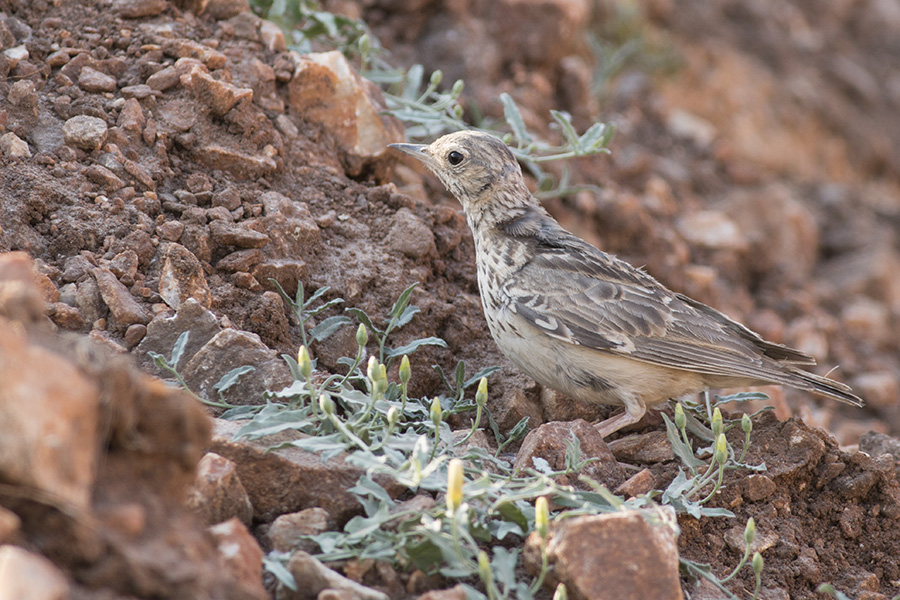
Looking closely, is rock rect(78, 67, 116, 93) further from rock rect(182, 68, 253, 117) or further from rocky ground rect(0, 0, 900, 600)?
rock rect(182, 68, 253, 117)

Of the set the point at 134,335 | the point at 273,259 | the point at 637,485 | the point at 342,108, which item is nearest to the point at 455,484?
the point at 637,485

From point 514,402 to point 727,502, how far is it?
1.15 m

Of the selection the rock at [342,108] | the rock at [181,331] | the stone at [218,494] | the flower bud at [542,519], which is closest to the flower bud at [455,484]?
the flower bud at [542,519]

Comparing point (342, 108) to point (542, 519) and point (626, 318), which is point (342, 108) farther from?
point (542, 519)

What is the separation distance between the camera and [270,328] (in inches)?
172

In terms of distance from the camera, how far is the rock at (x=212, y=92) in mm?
4859

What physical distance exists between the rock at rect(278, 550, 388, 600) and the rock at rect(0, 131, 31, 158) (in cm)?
264

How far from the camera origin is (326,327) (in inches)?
173

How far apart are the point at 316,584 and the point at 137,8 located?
150 inches

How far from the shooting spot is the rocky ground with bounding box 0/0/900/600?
2453 mm

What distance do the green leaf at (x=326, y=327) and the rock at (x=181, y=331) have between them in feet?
→ 1.73

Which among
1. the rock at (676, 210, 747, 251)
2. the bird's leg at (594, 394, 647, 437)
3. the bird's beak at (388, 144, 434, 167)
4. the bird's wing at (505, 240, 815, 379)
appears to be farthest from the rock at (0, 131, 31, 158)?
the rock at (676, 210, 747, 251)

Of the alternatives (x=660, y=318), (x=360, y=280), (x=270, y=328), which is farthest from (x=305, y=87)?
(x=660, y=318)

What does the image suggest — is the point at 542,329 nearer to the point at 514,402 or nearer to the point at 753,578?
the point at 514,402
